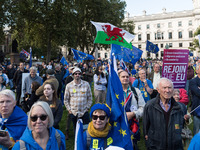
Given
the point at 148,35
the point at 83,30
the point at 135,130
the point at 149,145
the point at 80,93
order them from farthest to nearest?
the point at 148,35, the point at 83,30, the point at 80,93, the point at 135,130, the point at 149,145

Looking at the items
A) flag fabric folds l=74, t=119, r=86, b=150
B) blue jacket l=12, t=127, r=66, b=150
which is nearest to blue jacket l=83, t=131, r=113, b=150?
flag fabric folds l=74, t=119, r=86, b=150

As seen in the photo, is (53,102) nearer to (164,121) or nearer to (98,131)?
(98,131)

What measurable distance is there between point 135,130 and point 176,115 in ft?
2.41

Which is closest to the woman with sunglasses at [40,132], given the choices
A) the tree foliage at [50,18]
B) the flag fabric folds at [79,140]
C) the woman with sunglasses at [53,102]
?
the flag fabric folds at [79,140]

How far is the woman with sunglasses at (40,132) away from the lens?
2252mm

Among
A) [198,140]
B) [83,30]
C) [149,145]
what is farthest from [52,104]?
[83,30]

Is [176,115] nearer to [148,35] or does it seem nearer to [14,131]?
[14,131]

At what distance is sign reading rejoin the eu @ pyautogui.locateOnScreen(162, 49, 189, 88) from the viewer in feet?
14.6

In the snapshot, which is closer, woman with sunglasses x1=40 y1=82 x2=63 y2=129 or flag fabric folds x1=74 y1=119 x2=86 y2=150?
flag fabric folds x1=74 y1=119 x2=86 y2=150

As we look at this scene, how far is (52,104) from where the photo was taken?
414cm

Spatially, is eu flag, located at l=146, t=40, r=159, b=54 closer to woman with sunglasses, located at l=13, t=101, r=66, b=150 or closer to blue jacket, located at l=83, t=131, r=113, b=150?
blue jacket, located at l=83, t=131, r=113, b=150

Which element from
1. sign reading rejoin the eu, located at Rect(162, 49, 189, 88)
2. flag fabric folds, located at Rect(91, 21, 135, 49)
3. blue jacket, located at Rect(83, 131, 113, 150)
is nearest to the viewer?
blue jacket, located at Rect(83, 131, 113, 150)

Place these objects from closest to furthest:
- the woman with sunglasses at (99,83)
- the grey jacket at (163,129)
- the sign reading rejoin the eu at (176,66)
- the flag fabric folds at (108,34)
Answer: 1. the grey jacket at (163,129)
2. the flag fabric folds at (108,34)
3. the sign reading rejoin the eu at (176,66)
4. the woman with sunglasses at (99,83)

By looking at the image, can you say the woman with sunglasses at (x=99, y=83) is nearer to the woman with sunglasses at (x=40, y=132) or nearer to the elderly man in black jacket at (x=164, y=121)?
the elderly man in black jacket at (x=164, y=121)
